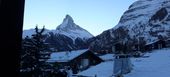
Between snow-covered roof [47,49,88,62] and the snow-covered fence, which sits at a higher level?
snow-covered roof [47,49,88,62]

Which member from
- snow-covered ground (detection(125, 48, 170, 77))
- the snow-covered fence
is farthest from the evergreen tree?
snow-covered ground (detection(125, 48, 170, 77))

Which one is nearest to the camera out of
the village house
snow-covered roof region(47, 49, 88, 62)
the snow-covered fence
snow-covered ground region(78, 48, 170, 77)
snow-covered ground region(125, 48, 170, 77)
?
snow-covered ground region(125, 48, 170, 77)

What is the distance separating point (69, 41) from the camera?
18488cm

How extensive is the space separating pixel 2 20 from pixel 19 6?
4.8 inches

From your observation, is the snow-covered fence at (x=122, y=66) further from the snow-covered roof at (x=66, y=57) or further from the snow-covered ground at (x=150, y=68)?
the snow-covered roof at (x=66, y=57)

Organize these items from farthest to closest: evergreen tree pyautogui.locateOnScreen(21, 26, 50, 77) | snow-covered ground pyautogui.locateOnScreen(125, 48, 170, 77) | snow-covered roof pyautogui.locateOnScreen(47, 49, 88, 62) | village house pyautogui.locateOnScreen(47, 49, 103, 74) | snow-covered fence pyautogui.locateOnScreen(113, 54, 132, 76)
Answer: snow-covered roof pyautogui.locateOnScreen(47, 49, 88, 62) → village house pyautogui.locateOnScreen(47, 49, 103, 74) → snow-covered fence pyautogui.locateOnScreen(113, 54, 132, 76) → snow-covered ground pyautogui.locateOnScreen(125, 48, 170, 77) → evergreen tree pyautogui.locateOnScreen(21, 26, 50, 77)

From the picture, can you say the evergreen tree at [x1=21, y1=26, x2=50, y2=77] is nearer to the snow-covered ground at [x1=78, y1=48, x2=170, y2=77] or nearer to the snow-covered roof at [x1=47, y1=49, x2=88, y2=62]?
the snow-covered ground at [x1=78, y1=48, x2=170, y2=77]

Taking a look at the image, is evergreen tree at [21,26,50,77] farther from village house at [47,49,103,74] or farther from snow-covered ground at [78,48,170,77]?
village house at [47,49,103,74]

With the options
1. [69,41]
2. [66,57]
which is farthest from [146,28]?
[66,57]

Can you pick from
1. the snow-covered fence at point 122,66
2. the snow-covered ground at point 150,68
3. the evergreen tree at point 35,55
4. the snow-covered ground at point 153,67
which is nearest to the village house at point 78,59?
the snow-covered ground at point 150,68

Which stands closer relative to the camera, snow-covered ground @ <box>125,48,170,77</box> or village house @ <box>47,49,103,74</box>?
snow-covered ground @ <box>125,48,170,77</box>

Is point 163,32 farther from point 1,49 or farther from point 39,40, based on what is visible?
point 1,49

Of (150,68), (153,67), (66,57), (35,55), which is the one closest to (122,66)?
(150,68)

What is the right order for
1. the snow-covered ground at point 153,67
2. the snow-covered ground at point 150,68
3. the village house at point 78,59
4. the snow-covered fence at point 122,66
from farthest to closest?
1. the village house at point 78,59
2. the snow-covered fence at point 122,66
3. the snow-covered ground at point 150,68
4. the snow-covered ground at point 153,67
